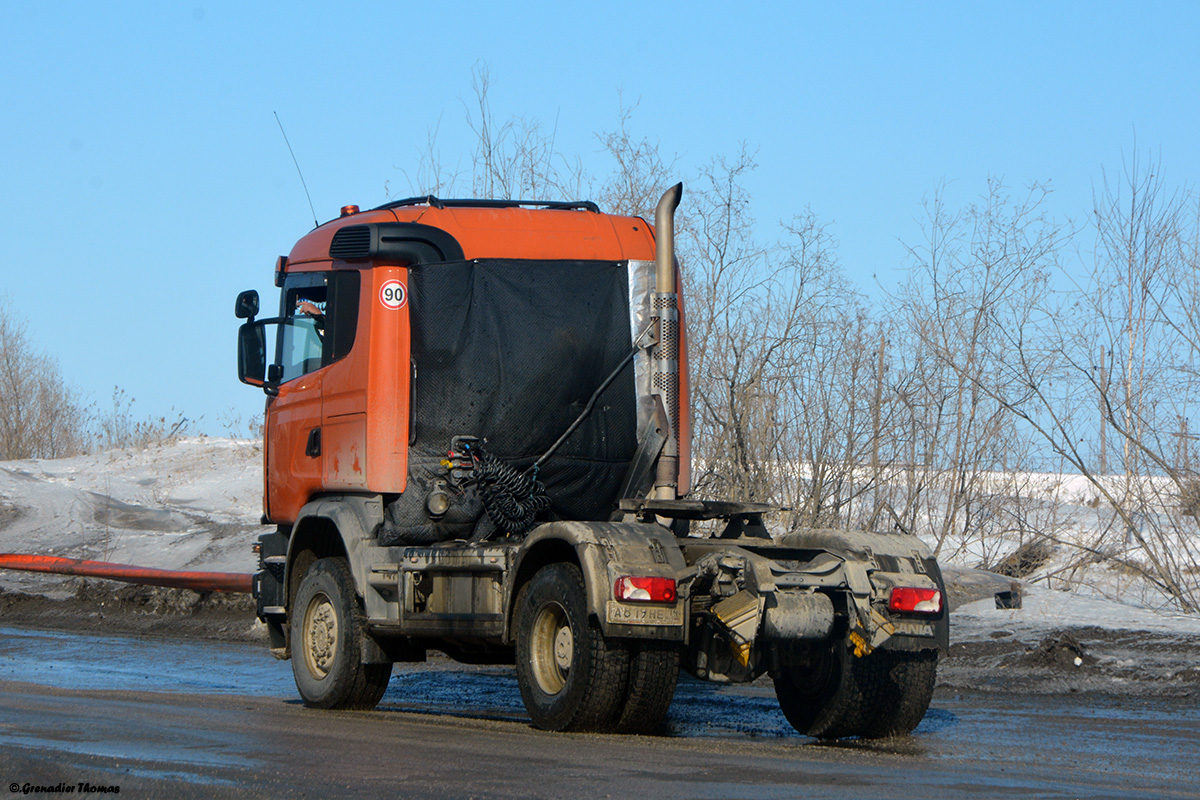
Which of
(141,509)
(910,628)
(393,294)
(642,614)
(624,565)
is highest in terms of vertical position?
(393,294)

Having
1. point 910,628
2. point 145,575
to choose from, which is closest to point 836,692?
point 910,628

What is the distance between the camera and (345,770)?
5.75 m

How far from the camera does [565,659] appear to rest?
758cm

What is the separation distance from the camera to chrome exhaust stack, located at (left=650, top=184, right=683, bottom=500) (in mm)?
8789

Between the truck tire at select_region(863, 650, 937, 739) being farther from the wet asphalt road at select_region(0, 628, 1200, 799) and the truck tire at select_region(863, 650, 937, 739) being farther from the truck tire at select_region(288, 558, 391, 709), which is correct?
the truck tire at select_region(288, 558, 391, 709)

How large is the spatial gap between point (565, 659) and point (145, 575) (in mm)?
10126

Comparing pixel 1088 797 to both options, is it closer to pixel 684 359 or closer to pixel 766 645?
pixel 766 645

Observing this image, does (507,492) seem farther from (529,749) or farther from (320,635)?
(529,749)

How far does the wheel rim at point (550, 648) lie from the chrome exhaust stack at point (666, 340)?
1.39 metres

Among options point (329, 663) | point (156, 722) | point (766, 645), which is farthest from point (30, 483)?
point (766, 645)

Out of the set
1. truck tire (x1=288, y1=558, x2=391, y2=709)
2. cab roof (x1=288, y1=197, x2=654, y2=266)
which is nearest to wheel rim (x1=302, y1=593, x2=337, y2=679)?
truck tire (x1=288, y1=558, x2=391, y2=709)

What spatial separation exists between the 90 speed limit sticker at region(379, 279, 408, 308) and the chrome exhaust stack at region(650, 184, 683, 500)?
166 cm

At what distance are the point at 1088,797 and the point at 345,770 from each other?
119 inches

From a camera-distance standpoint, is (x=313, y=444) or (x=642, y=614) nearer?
(x=642, y=614)
